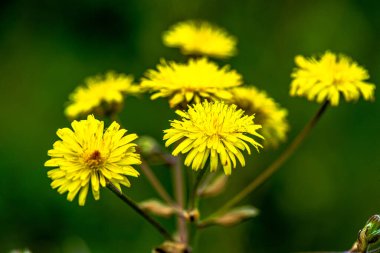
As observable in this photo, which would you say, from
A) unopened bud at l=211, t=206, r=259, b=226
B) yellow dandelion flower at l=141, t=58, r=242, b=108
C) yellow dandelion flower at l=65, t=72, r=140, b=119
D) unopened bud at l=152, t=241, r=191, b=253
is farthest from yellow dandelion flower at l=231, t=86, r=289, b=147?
unopened bud at l=152, t=241, r=191, b=253

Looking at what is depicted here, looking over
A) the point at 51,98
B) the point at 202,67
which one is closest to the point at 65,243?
the point at 51,98

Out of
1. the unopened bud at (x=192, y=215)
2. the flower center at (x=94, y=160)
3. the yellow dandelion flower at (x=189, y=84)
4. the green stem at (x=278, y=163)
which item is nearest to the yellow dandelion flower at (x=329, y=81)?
the green stem at (x=278, y=163)

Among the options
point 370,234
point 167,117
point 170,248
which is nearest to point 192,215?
point 170,248

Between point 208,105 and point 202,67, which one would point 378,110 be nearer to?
point 202,67

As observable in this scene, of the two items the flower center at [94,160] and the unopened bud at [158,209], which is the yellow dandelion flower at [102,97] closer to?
the unopened bud at [158,209]

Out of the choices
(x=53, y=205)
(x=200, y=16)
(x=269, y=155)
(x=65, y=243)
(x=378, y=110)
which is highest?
(x=200, y=16)

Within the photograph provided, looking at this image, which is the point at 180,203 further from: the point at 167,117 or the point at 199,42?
the point at 167,117
